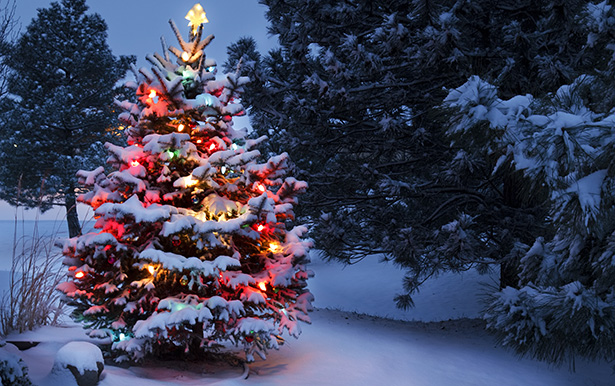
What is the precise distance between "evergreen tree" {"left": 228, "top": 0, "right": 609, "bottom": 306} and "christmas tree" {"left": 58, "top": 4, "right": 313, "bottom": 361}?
201 cm

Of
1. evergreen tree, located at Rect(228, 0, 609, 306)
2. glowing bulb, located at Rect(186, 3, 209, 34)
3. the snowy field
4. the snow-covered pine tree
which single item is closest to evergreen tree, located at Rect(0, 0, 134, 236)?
the snowy field

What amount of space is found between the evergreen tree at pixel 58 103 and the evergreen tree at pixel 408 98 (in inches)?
479

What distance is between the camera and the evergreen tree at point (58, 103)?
17250mm

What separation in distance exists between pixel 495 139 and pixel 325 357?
11.6 ft

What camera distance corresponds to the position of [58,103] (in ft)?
55.5

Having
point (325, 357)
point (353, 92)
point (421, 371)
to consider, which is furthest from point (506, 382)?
point (353, 92)

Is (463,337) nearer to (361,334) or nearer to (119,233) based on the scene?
(361,334)

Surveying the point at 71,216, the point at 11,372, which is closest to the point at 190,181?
the point at 11,372

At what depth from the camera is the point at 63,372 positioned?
3270mm

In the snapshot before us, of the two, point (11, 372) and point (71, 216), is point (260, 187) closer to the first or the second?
point (11, 372)

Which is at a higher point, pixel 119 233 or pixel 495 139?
pixel 495 139

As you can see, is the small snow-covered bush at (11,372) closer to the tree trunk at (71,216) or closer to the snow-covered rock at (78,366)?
Answer: the snow-covered rock at (78,366)

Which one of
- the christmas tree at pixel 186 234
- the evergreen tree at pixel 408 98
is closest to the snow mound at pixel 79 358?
the christmas tree at pixel 186 234

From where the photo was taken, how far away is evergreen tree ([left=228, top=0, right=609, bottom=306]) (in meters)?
5.97
